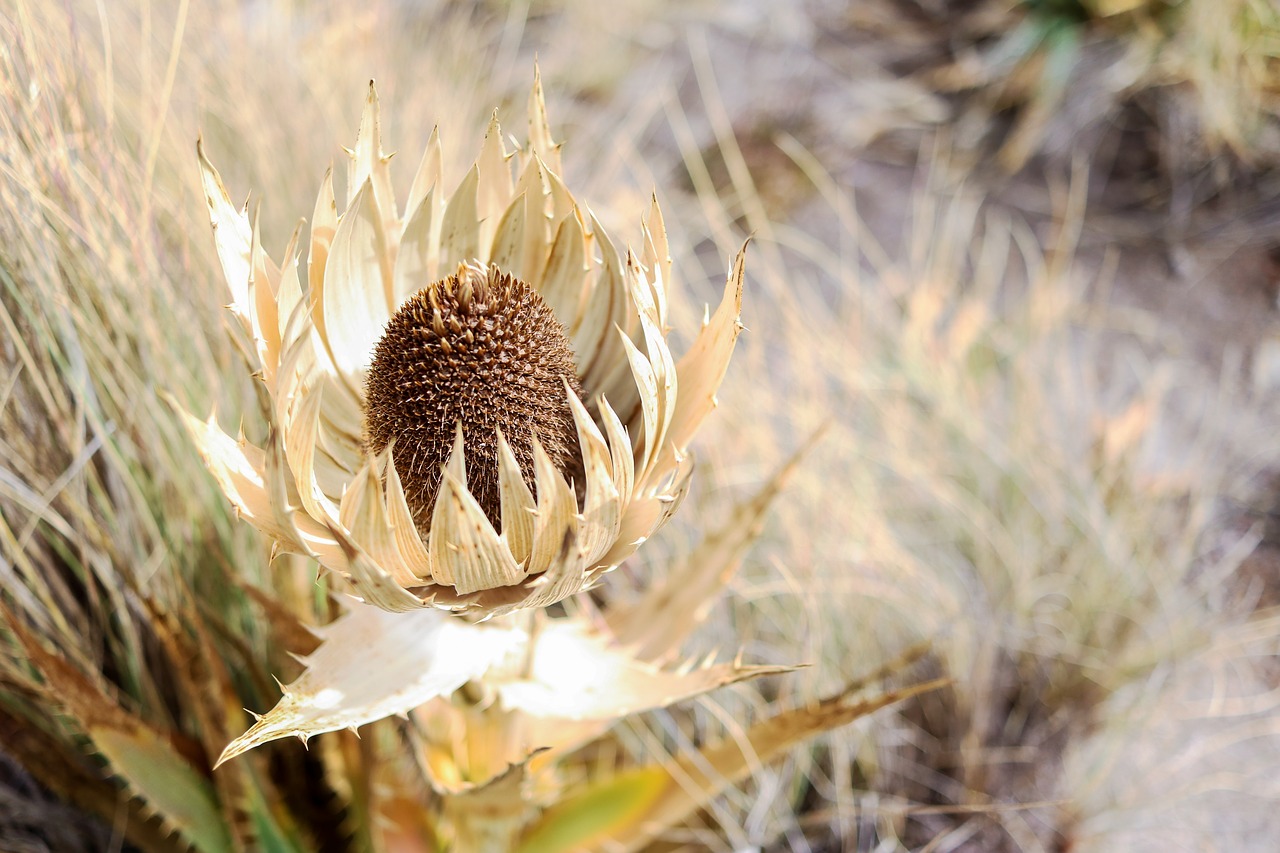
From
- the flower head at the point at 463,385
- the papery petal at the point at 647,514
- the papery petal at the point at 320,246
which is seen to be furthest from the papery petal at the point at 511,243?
the papery petal at the point at 647,514

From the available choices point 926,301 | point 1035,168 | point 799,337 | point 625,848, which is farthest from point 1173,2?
point 625,848

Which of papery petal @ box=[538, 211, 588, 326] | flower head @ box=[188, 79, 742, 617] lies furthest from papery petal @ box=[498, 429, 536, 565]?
papery petal @ box=[538, 211, 588, 326]

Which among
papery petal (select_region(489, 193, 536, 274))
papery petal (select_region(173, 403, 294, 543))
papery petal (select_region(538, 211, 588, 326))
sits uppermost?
papery petal (select_region(489, 193, 536, 274))

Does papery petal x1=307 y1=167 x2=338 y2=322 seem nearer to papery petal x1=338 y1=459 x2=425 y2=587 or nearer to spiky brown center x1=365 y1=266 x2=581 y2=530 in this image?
spiky brown center x1=365 y1=266 x2=581 y2=530

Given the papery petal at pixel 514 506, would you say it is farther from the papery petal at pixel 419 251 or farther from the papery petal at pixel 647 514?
the papery petal at pixel 419 251

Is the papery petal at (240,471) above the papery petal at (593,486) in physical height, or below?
above

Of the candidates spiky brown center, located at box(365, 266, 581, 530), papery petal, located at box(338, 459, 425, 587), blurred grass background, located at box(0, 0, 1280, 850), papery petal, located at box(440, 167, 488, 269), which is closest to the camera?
papery petal, located at box(338, 459, 425, 587)
